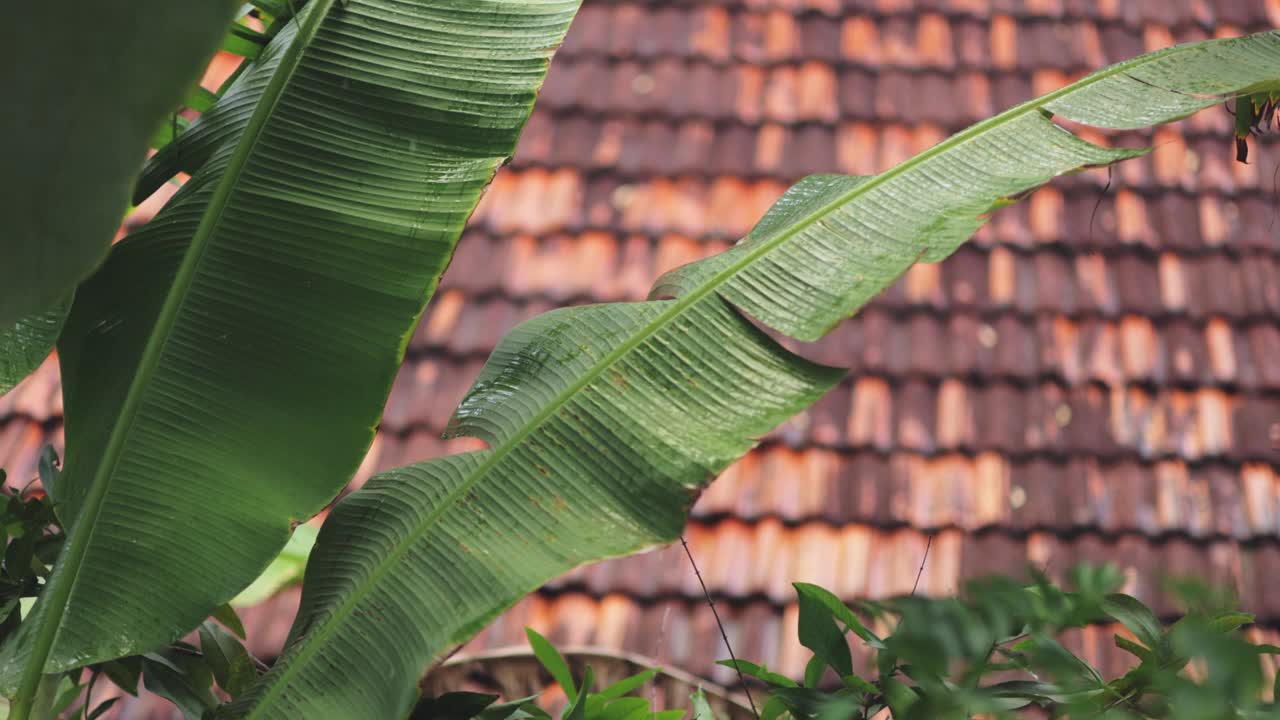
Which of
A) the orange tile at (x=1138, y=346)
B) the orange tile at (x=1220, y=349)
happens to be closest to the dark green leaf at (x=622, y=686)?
the orange tile at (x=1138, y=346)

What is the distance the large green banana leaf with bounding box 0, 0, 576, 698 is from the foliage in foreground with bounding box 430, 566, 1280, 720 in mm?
244

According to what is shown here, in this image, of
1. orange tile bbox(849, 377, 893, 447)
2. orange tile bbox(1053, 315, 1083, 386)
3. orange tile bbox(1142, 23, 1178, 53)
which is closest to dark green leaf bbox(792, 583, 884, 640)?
orange tile bbox(849, 377, 893, 447)

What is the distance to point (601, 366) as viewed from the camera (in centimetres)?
87

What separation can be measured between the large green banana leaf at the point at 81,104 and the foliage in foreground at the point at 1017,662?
43 cm

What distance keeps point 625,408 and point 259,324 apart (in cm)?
33

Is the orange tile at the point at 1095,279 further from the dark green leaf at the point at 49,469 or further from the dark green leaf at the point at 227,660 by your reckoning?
the dark green leaf at the point at 49,469

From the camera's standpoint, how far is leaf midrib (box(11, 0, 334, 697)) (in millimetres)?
813

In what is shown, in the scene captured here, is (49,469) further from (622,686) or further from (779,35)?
(779,35)

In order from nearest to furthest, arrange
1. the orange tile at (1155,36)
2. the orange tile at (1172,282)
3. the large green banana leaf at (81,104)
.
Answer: the large green banana leaf at (81,104), the orange tile at (1172,282), the orange tile at (1155,36)

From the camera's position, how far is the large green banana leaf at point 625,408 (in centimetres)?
79

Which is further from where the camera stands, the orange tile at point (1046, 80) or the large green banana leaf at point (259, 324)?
the orange tile at point (1046, 80)

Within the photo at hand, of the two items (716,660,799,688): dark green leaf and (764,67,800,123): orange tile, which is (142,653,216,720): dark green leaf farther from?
(764,67,800,123): orange tile

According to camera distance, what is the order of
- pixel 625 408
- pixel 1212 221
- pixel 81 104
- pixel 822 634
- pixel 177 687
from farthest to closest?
pixel 1212 221 < pixel 177 687 < pixel 625 408 < pixel 822 634 < pixel 81 104

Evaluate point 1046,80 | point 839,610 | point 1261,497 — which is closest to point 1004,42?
point 1046,80
